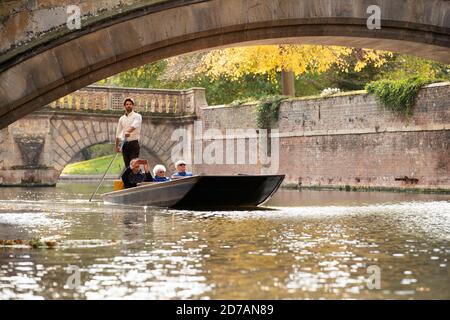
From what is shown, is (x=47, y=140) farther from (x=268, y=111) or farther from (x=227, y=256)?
(x=227, y=256)

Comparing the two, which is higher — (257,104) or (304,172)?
(257,104)

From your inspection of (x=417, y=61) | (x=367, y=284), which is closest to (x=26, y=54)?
(x=367, y=284)

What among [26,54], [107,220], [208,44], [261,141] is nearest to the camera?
[26,54]

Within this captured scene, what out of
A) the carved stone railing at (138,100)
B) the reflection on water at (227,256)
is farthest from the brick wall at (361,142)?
the reflection on water at (227,256)

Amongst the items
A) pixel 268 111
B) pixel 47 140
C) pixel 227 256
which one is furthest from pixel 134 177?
pixel 47 140

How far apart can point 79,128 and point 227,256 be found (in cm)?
2659

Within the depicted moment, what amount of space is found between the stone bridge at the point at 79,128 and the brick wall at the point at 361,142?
3.49 m

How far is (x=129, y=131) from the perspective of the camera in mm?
16719

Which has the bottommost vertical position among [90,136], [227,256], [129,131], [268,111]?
[227,256]

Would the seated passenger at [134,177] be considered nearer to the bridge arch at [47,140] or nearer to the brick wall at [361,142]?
the brick wall at [361,142]

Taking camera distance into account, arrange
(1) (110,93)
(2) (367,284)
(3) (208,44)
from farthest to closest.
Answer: (1) (110,93), (3) (208,44), (2) (367,284)

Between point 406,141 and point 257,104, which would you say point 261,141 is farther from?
point 406,141
